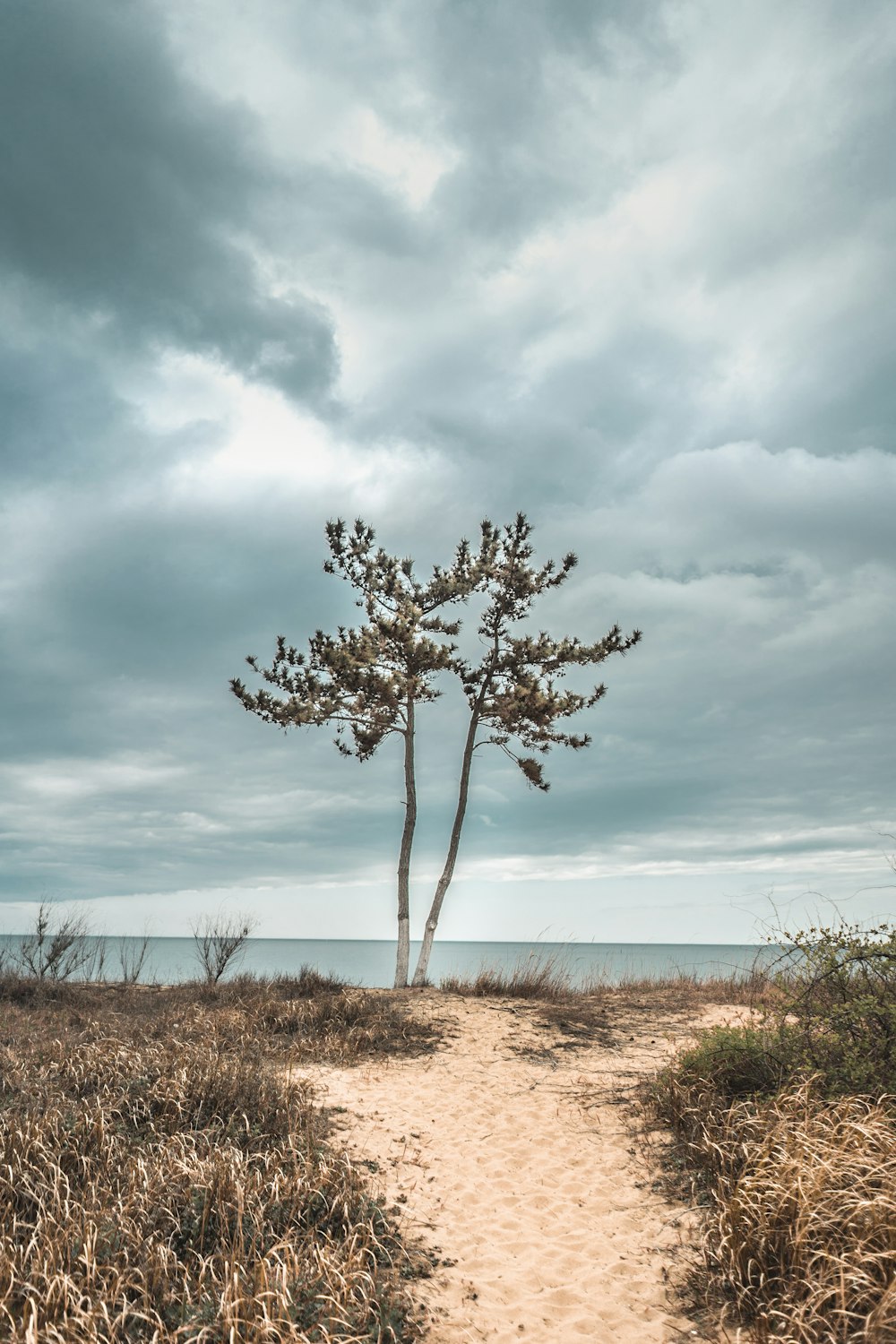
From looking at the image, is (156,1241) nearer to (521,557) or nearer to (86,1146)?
(86,1146)

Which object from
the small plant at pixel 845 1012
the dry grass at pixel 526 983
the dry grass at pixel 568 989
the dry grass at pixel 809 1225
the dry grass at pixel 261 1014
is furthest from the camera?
the dry grass at pixel 526 983

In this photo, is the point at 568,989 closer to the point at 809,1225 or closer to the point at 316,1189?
the point at 316,1189

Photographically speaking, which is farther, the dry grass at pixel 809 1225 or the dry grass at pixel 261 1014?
the dry grass at pixel 261 1014

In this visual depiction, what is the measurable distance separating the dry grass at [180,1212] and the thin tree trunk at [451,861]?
32.7ft

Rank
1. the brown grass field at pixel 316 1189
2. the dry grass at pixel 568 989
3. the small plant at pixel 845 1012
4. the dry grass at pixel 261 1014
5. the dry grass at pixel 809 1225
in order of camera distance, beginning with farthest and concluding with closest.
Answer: the dry grass at pixel 568 989 → the dry grass at pixel 261 1014 → the small plant at pixel 845 1012 → the brown grass field at pixel 316 1189 → the dry grass at pixel 809 1225

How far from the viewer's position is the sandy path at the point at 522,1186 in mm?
4836

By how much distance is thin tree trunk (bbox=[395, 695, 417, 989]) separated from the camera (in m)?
18.7

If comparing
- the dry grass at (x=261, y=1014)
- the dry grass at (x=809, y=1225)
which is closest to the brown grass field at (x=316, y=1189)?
the dry grass at (x=809, y=1225)

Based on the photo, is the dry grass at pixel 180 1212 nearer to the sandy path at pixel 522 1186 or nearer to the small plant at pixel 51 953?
the sandy path at pixel 522 1186

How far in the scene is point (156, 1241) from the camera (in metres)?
4.77

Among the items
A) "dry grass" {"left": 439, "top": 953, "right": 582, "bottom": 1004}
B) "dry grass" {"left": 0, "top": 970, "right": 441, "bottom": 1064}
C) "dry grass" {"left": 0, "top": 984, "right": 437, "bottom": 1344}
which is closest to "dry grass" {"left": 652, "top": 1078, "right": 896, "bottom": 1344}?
"dry grass" {"left": 0, "top": 984, "right": 437, "bottom": 1344}

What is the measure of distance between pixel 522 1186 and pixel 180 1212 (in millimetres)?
3098

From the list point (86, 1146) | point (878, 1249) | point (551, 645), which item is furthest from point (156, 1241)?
point (551, 645)

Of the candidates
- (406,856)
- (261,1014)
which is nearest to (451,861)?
(406,856)
